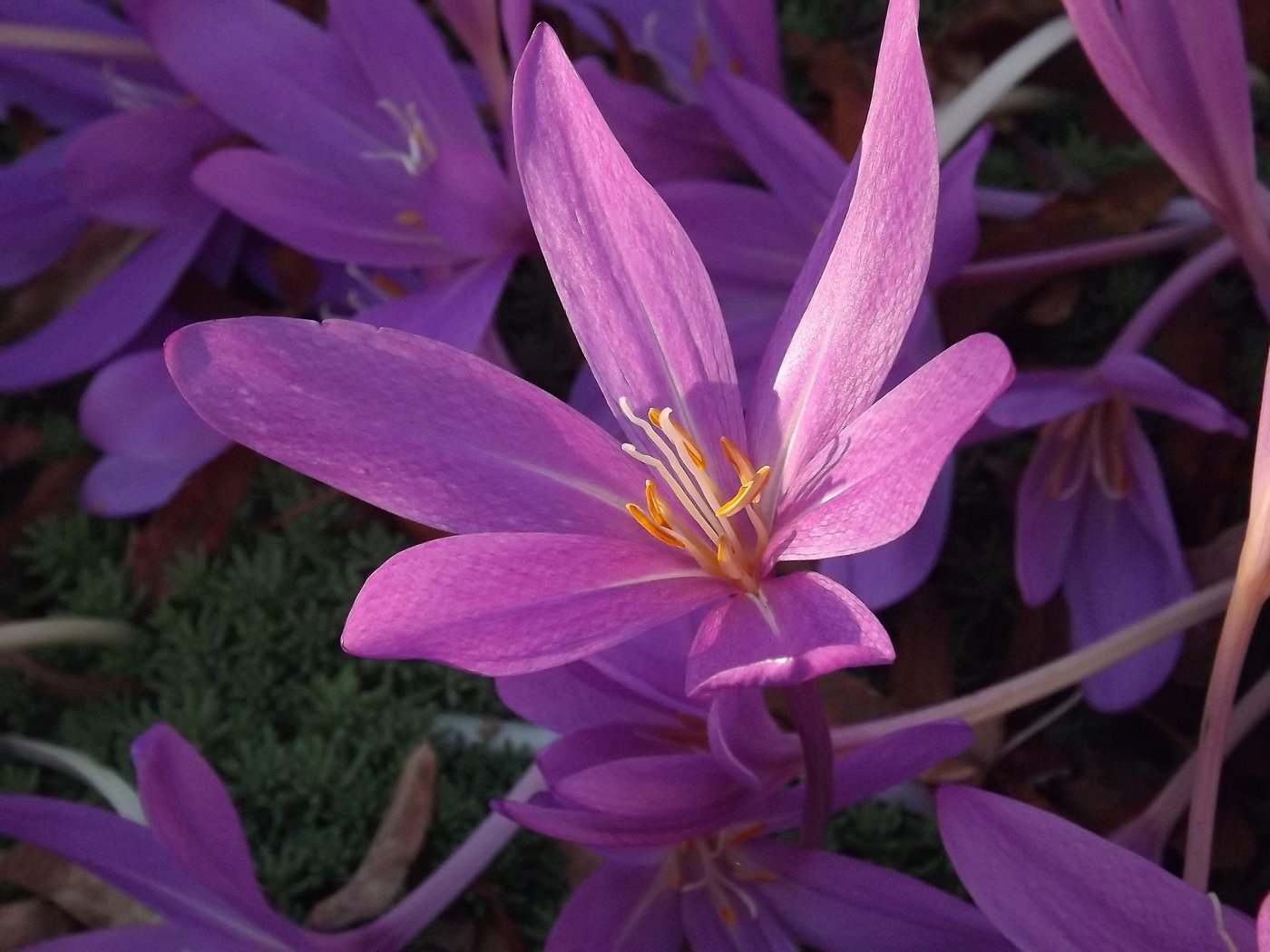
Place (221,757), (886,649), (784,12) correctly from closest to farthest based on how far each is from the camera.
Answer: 1. (886,649)
2. (221,757)
3. (784,12)

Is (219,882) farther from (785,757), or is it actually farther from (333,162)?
(333,162)

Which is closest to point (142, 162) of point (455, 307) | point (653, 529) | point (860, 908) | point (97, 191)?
point (97, 191)

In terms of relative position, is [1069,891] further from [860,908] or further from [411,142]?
[411,142]

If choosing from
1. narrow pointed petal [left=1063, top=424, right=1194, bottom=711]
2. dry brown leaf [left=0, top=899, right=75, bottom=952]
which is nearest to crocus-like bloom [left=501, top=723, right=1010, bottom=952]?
narrow pointed petal [left=1063, top=424, right=1194, bottom=711]

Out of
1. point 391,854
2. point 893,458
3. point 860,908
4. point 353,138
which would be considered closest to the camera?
point 893,458

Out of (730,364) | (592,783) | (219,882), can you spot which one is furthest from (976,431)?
(219,882)

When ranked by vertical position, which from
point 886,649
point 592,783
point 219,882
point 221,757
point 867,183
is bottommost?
point 221,757
